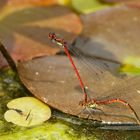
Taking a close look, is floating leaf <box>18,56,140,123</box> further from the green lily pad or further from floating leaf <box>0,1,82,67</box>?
the green lily pad

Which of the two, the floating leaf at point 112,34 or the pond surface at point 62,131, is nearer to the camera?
the pond surface at point 62,131

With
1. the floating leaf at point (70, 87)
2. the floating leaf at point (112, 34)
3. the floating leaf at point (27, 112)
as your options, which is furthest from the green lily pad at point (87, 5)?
the floating leaf at point (27, 112)

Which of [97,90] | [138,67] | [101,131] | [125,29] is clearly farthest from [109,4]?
[101,131]

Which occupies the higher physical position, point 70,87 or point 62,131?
point 70,87

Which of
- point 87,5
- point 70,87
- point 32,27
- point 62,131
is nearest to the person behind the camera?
point 62,131

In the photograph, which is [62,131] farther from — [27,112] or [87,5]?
[87,5]

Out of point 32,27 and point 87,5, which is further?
point 87,5

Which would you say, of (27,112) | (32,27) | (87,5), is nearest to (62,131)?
(27,112)

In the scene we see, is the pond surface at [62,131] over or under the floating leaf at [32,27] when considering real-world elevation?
under

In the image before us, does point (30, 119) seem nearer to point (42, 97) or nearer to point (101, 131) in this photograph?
point (42, 97)

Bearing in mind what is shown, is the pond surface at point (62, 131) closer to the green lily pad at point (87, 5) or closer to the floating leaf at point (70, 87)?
the floating leaf at point (70, 87)
